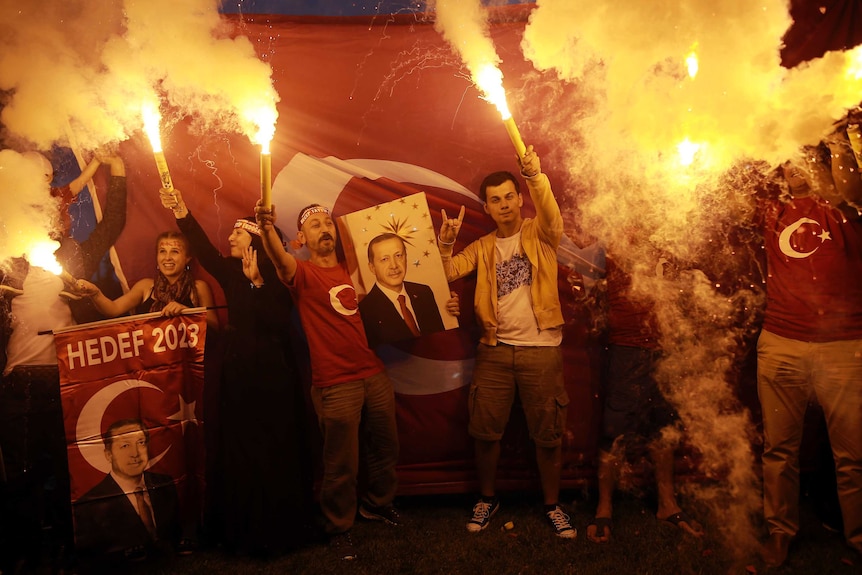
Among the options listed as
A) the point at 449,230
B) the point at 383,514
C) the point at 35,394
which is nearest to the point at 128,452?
the point at 35,394

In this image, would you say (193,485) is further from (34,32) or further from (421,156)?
(34,32)

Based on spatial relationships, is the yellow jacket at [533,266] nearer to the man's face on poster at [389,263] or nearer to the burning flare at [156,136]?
the man's face on poster at [389,263]

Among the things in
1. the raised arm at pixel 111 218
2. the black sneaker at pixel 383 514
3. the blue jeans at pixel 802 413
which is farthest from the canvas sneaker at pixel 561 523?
the raised arm at pixel 111 218

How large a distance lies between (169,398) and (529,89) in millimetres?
2986

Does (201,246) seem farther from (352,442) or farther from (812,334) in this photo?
(812,334)

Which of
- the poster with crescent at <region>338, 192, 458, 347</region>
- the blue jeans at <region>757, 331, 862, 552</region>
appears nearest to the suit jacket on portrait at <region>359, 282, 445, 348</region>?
the poster with crescent at <region>338, 192, 458, 347</region>

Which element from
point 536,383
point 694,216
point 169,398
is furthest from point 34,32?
point 694,216

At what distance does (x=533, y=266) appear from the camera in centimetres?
328

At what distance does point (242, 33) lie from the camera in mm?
3502

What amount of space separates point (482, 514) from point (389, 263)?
1.68m

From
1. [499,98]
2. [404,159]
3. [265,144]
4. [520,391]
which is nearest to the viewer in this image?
[499,98]

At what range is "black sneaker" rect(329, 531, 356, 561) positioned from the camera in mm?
3041

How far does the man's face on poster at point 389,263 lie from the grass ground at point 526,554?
154 cm

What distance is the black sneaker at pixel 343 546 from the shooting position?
3.04 m
